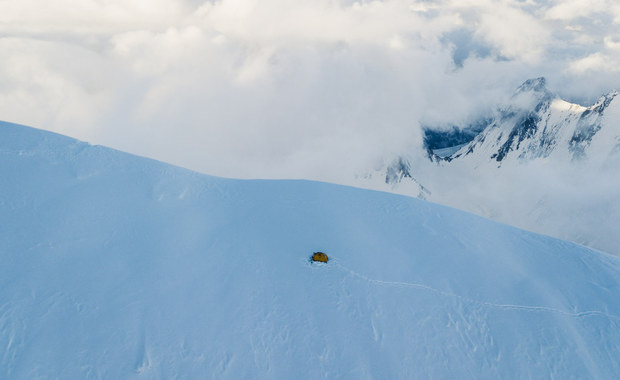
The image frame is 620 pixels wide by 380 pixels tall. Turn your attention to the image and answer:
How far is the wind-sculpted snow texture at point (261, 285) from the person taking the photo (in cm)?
1393

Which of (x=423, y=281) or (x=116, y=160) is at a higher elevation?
(x=116, y=160)

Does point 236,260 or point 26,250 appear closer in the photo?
point 26,250

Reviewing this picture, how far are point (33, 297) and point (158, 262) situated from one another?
4.33 metres

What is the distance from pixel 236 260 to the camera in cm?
1770

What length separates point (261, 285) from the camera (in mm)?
16500

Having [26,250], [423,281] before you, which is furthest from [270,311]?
[26,250]

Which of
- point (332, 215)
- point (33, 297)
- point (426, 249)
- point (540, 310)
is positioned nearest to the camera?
point (33, 297)

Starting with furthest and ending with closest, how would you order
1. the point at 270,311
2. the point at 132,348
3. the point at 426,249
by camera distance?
the point at 426,249 < the point at 270,311 < the point at 132,348

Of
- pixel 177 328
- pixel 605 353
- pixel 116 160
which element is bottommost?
pixel 605 353

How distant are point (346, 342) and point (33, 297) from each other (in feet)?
36.6

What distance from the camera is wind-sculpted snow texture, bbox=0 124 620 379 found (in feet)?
45.7

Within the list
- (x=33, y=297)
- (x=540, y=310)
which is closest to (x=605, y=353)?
(x=540, y=310)

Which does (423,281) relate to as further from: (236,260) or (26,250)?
(26,250)

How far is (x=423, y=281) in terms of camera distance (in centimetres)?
1775
